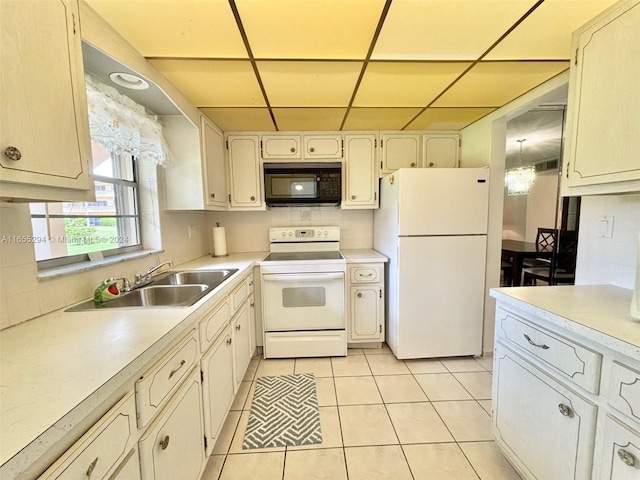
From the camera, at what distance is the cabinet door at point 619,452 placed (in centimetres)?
78

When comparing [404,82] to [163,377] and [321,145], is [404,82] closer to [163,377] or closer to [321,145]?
[321,145]

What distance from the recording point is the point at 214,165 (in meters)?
2.30

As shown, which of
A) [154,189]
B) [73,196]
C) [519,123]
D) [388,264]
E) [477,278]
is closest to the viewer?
[73,196]

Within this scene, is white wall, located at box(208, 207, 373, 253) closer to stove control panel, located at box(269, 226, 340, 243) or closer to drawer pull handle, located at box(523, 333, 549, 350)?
stove control panel, located at box(269, 226, 340, 243)

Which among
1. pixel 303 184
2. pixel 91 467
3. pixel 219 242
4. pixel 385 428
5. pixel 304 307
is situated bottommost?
pixel 385 428

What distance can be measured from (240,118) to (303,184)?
30.7 inches

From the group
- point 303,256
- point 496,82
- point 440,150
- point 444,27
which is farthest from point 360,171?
point 444,27

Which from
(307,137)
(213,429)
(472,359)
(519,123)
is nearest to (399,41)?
(307,137)

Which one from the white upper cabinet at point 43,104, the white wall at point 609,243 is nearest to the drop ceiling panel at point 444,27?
the white wall at point 609,243

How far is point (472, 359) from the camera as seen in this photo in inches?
93.2

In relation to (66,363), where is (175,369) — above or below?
below

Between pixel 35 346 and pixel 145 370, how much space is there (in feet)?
1.15

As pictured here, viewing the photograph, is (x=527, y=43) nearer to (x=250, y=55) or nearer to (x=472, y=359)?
(x=250, y=55)

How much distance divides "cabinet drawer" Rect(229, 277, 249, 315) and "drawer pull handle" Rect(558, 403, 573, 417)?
1.65m
